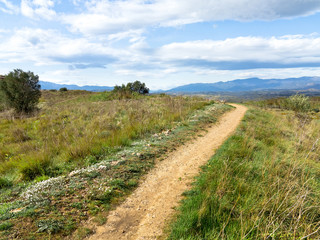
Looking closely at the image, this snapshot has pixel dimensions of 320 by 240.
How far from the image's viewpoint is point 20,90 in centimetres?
2036

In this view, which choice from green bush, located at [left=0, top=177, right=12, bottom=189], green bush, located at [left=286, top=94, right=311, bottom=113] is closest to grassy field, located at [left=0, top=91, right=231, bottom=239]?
green bush, located at [left=0, top=177, right=12, bottom=189]

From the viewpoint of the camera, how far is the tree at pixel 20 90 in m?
20.1

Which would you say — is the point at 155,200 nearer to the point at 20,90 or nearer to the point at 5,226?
the point at 5,226

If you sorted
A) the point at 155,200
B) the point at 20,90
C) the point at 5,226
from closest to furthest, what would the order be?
1. the point at 5,226
2. the point at 155,200
3. the point at 20,90

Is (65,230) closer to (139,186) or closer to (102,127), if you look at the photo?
(139,186)

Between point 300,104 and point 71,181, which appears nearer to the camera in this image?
point 71,181

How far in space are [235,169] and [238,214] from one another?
163cm

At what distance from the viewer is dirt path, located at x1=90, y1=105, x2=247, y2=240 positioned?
313cm

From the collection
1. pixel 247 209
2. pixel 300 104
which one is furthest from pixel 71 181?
pixel 300 104

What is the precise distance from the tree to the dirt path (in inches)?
878

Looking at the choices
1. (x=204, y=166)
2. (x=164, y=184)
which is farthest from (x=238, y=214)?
(x=204, y=166)

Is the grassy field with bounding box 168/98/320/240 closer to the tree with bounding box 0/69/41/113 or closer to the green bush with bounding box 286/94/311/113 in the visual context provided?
the green bush with bounding box 286/94/311/113

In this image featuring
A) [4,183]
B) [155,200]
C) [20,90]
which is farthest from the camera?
[20,90]

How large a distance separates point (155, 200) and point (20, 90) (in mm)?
23818
